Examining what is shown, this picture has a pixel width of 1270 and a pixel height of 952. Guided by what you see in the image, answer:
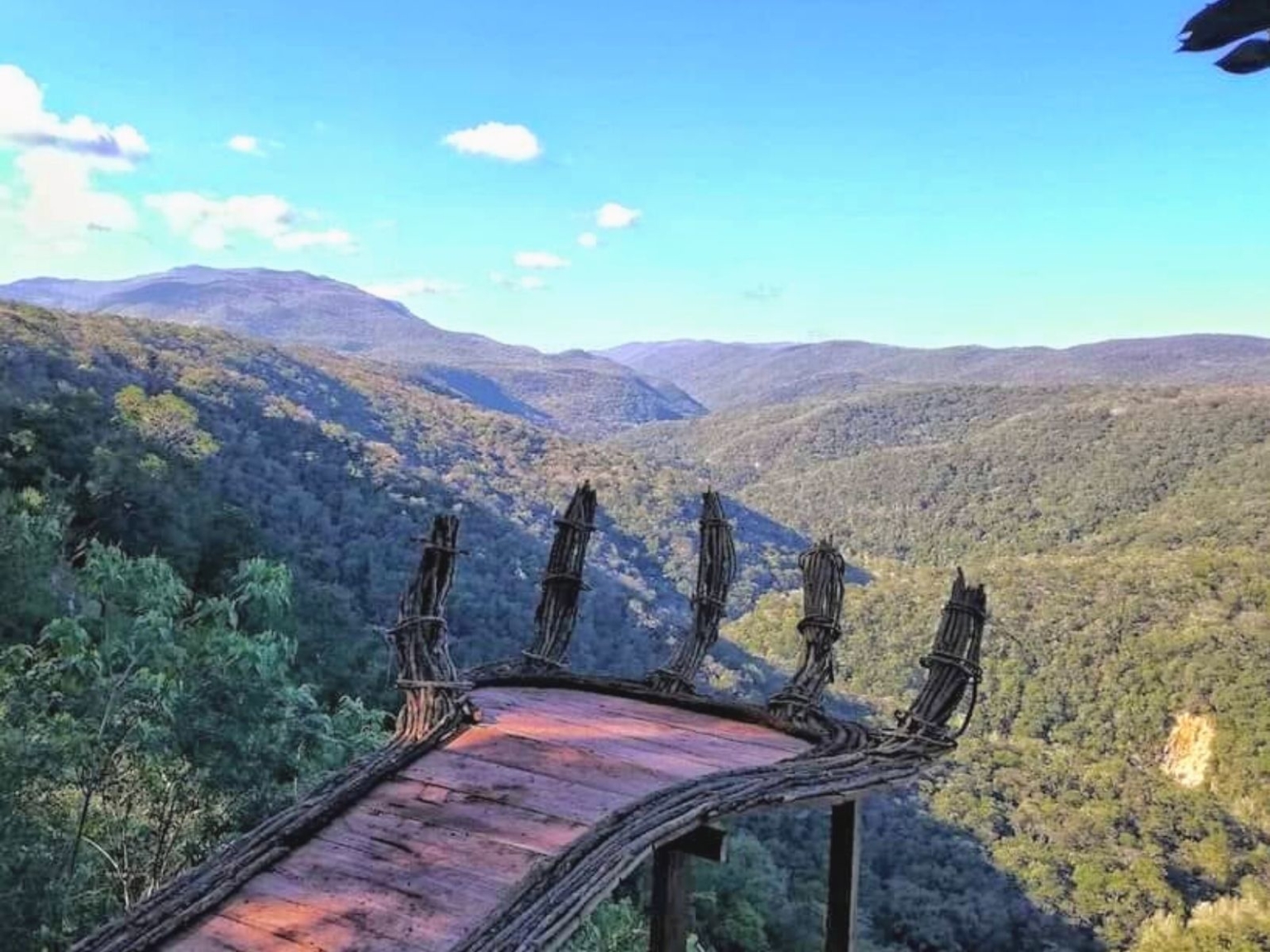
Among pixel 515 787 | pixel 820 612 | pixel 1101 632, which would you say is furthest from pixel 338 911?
pixel 1101 632

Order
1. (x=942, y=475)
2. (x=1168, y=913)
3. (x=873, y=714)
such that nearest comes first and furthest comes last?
1. (x=1168, y=913)
2. (x=873, y=714)
3. (x=942, y=475)

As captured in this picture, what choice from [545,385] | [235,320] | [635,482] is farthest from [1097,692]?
[235,320]

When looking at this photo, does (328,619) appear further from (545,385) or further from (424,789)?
(545,385)

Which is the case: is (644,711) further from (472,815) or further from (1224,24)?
(1224,24)

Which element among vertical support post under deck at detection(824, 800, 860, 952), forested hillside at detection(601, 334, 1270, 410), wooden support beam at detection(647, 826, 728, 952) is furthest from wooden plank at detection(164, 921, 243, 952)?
forested hillside at detection(601, 334, 1270, 410)

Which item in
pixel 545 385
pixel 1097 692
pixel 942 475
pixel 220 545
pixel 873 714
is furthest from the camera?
pixel 545 385

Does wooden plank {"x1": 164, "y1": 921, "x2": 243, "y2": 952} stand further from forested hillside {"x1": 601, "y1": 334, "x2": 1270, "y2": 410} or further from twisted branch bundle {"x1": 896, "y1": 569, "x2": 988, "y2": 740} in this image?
forested hillside {"x1": 601, "y1": 334, "x2": 1270, "y2": 410}

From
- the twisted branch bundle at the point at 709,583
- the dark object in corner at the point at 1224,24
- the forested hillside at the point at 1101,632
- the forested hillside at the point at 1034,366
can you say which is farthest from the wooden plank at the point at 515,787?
the forested hillside at the point at 1034,366
